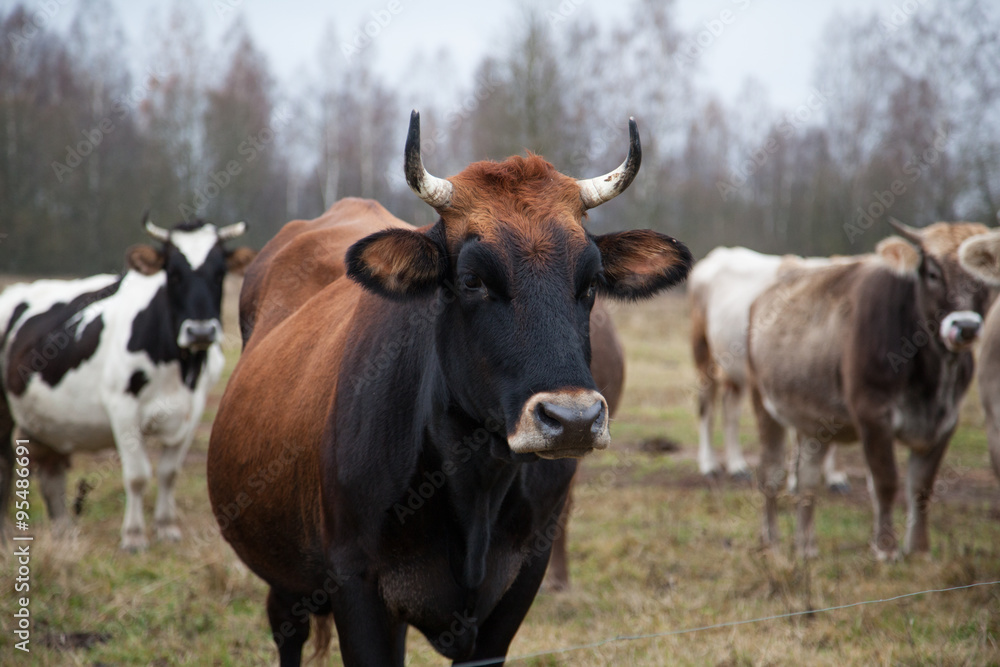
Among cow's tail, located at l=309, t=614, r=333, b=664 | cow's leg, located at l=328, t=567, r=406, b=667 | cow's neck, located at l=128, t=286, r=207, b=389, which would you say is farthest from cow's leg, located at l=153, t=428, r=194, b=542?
cow's leg, located at l=328, t=567, r=406, b=667

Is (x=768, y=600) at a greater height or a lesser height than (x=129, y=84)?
lesser

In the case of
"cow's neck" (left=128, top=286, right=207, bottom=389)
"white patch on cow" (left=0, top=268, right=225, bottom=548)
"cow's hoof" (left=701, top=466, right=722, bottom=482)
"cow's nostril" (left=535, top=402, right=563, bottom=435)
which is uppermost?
"cow's nostril" (left=535, top=402, right=563, bottom=435)

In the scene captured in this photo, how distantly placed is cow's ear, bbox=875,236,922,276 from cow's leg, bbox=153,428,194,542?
5585mm

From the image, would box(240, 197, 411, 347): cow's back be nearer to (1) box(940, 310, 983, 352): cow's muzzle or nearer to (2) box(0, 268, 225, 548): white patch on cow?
(2) box(0, 268, 225, 548): white patch on cow

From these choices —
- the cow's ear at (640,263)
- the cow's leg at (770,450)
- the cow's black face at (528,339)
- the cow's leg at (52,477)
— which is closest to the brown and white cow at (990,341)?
the cow's leg at (770,450)

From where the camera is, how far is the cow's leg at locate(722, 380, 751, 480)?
→ 28.3 feet

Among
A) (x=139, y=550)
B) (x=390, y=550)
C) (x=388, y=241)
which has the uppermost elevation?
(x=388, y=241)

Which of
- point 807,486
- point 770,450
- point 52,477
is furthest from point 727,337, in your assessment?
point 52,477

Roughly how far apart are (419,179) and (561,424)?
85 cm

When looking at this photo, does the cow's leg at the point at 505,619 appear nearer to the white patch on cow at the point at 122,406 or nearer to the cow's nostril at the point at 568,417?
the cow's nostril at the point at 568,417

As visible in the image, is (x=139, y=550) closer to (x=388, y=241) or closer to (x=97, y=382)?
(x=97, y=382)

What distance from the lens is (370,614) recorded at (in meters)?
2.39

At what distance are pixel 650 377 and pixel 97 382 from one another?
10.4m

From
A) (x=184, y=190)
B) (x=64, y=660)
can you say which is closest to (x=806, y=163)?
(x=184, y=190)
